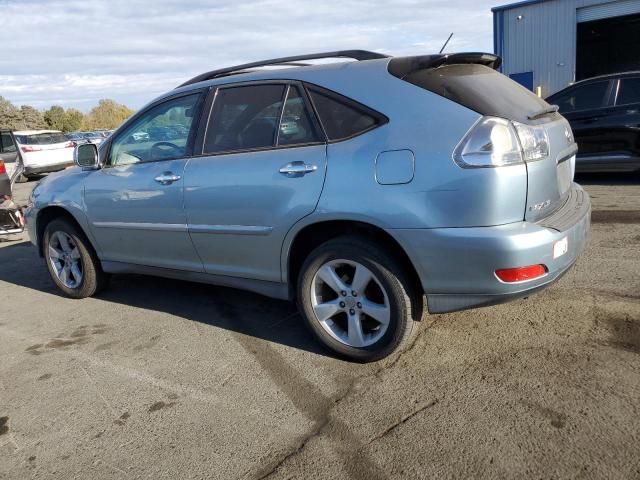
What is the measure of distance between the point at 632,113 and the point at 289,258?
6556 millimetres

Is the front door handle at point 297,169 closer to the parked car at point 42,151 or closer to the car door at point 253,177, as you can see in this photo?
the car door at point 253,177

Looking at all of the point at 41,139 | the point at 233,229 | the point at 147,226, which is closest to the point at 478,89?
the point at 233,229

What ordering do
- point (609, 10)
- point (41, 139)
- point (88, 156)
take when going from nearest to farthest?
point (88, 156) → point (41, 139) → point (609, 10)

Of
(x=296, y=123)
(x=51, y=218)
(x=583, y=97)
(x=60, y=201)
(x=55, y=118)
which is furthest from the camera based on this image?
(x=55, y=118)

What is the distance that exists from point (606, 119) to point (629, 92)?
48cm

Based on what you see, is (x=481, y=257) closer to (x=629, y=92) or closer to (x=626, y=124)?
(x=626, y=124)

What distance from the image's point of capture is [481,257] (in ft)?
9.14

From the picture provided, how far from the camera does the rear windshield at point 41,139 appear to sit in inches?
672

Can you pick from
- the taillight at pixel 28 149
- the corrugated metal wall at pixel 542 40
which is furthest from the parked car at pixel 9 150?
the corrugated metal wall at pixel 542 40

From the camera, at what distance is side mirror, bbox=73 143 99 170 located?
15.0 ft

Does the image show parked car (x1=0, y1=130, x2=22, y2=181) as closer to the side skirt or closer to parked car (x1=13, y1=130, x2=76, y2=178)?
parked car (x1=13, y1=130, x2=76, y2=178)

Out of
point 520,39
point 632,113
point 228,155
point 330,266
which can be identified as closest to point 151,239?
point 228,155

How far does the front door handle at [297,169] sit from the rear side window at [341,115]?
210 millimetres

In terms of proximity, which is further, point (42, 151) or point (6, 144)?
point (42, 151)
